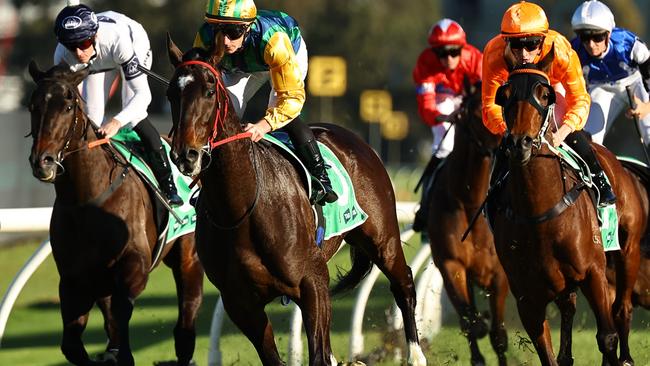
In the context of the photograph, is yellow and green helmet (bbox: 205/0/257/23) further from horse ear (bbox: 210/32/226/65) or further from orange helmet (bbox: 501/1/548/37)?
orange helmet (bbox: 501/1/548/37)

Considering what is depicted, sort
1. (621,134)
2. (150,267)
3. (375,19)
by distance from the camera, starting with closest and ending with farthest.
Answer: (150,267)
(621,134)
(375,19)

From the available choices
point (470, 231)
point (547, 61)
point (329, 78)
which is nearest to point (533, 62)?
point (547, 61)

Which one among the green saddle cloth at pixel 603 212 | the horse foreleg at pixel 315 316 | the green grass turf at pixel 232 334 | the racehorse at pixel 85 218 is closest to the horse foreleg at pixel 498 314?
the green grass turf at pixel 232 334

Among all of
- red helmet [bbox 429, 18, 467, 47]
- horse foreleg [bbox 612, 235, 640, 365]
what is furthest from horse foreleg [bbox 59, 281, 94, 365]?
red helmet [bbox 429, 18, 467, 47]

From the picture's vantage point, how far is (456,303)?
7984mm

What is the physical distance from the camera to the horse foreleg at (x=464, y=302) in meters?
7.76

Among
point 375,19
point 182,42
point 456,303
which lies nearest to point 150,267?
point 456,303

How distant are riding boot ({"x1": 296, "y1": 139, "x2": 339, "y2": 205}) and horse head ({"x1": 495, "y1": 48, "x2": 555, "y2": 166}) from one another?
0.87 meters

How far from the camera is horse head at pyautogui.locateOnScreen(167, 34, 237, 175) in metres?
4.98

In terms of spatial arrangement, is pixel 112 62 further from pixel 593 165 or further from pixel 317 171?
pixel 593 165

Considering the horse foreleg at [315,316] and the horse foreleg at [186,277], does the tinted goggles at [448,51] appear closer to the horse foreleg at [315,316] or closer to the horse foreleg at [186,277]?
the horse foreleg at [186,277]

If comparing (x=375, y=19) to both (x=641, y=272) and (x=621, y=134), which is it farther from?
(x=641, y=272)

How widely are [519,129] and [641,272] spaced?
237cm

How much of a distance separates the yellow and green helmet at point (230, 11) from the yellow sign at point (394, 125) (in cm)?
3061
